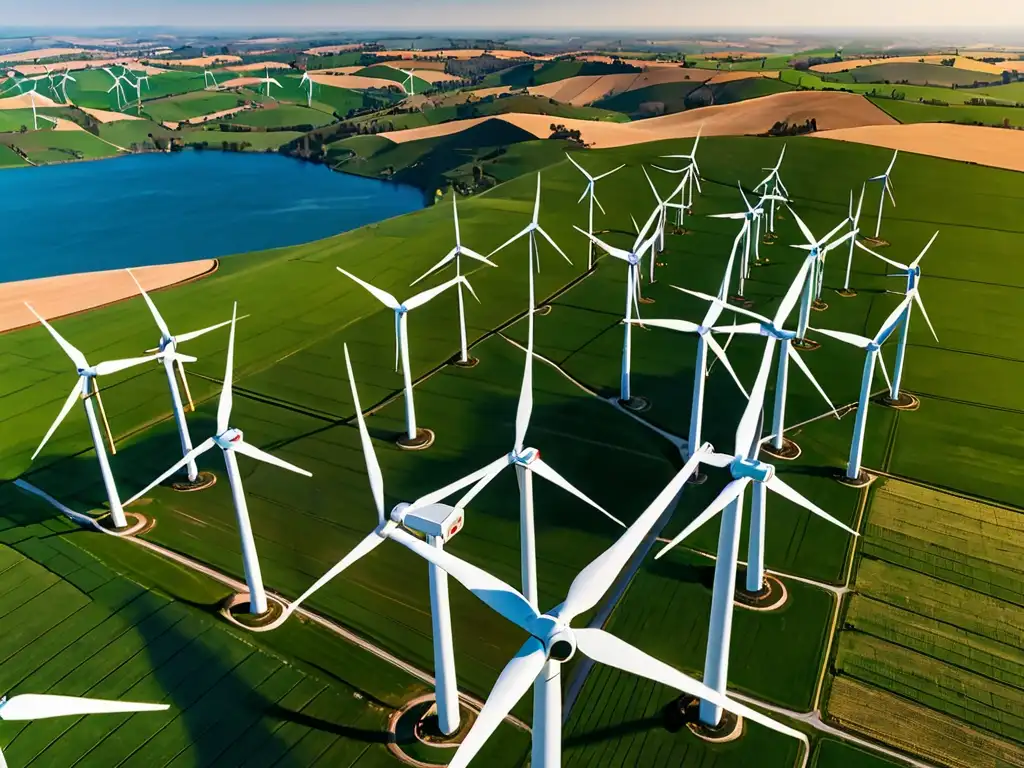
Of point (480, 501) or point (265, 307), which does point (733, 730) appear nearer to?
point (480, 501)

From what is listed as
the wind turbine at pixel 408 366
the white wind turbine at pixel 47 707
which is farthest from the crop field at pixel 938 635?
the wind turbine at pixel 408 366

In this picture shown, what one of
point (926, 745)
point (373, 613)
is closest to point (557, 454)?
point (373, 613)

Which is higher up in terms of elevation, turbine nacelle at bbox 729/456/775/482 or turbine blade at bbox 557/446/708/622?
turbine blade at bbox 557/446/708/622

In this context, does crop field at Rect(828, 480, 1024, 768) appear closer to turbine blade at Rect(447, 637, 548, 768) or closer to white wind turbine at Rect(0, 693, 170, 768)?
turbine blade at Rect(447, 637, 548, 768)

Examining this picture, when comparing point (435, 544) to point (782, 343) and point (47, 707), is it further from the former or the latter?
point (782, 343)

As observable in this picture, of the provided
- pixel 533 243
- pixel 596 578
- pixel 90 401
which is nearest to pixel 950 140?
pixel 533 243

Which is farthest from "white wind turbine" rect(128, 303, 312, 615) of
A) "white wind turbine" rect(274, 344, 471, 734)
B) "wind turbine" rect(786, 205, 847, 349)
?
"wind turbine" rect(786, 205, 847, 349)

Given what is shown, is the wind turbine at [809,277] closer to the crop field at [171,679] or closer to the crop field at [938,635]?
the crop field at [938,635]
